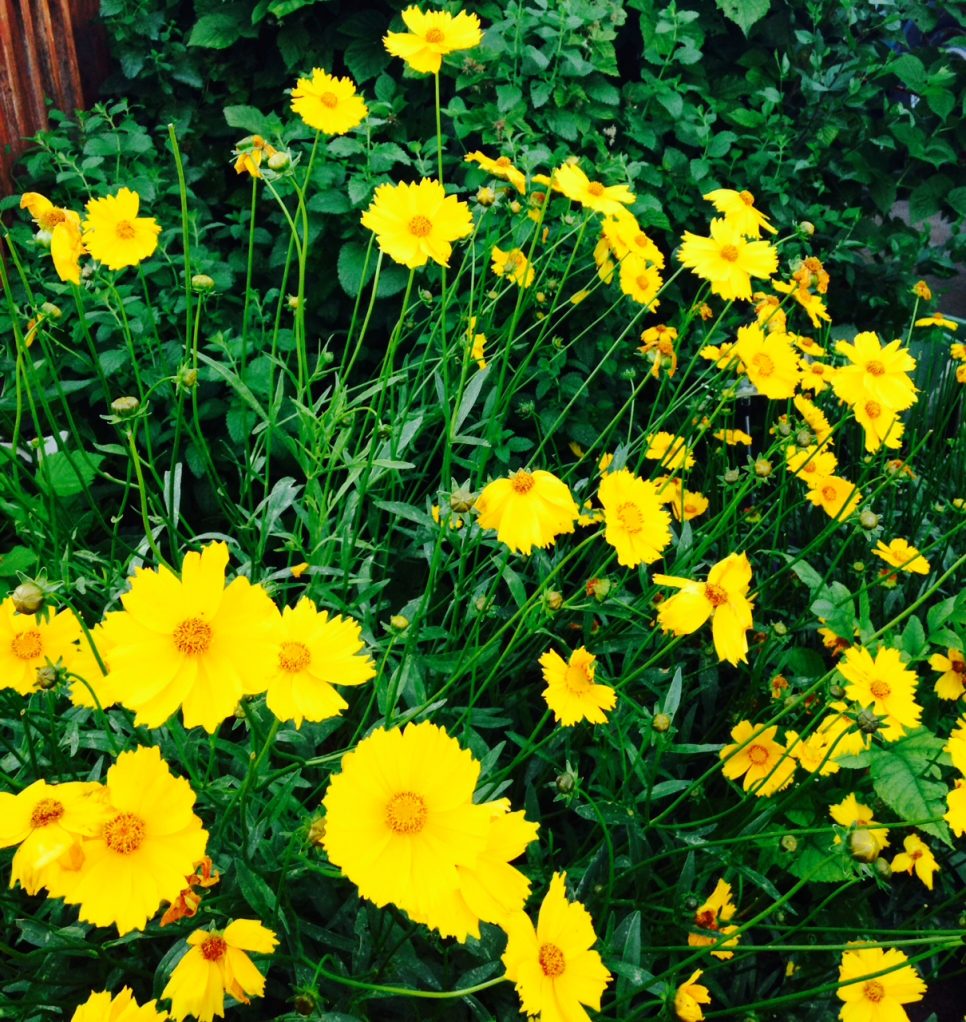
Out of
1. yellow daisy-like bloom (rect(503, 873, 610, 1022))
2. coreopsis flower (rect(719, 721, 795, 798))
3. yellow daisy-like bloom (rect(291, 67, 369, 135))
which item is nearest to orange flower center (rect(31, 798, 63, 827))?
yellow daisy-like bloom (rect(503, 873, 610, 1022))

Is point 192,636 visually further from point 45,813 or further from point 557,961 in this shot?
point 557,961

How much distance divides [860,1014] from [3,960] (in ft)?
3.21

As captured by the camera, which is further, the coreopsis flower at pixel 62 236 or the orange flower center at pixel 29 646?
the coreopsis flower at pixel 62 236

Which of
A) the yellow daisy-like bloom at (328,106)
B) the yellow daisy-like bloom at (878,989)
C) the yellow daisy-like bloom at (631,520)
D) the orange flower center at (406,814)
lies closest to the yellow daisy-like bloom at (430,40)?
the yellow daisy-like bloom at (328,106)

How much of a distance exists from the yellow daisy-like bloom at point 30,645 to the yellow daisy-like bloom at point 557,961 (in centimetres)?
53

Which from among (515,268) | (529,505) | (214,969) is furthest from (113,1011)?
(515,268)

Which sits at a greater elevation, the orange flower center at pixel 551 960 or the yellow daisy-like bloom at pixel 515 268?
the yellow daisy-like bloom at pixel 515 268

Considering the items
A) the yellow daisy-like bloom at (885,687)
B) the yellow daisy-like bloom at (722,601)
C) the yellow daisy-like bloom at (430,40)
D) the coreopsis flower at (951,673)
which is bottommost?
the coreopsis flower at (951,673)

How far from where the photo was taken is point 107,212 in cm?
128

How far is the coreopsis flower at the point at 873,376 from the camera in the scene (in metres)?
1.30

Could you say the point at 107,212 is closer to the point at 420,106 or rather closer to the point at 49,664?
the point at 49,664

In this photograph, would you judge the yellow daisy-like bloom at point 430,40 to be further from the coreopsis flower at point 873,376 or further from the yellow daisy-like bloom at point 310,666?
the yellow daisy-like bloom at point 310,666

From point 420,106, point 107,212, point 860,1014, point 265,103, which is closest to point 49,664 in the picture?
point 107,212

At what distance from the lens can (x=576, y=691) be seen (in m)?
1.18
